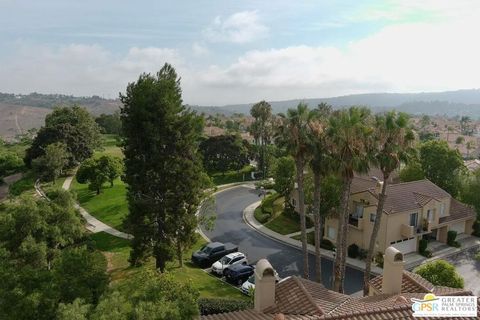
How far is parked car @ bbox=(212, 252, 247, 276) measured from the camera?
109ft

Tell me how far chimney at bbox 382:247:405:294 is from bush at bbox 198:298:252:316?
886 cm

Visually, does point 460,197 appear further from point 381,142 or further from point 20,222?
point 20,222

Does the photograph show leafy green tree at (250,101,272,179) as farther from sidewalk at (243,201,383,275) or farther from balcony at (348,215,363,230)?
balcony at (348,215,363,230)

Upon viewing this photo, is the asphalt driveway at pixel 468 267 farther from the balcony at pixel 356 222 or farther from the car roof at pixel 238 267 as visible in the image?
the car roof at pixel 238 267

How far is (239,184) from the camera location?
7062 cm

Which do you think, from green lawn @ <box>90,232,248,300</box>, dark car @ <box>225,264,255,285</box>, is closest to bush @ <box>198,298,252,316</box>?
green lawn @ <box>90,232,248,300</box>

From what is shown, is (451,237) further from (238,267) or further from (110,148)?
(110,148)

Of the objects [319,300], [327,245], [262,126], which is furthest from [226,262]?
[262,126]

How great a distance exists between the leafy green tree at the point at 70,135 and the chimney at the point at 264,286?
6046 centimetres

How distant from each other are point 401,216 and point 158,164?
2356 centimetres

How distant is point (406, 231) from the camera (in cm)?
3797

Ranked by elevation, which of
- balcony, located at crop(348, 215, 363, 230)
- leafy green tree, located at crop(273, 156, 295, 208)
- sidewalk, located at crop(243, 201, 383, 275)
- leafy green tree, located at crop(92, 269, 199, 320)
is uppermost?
leafy green tree, located at crop(92, 269, 199, 320)
